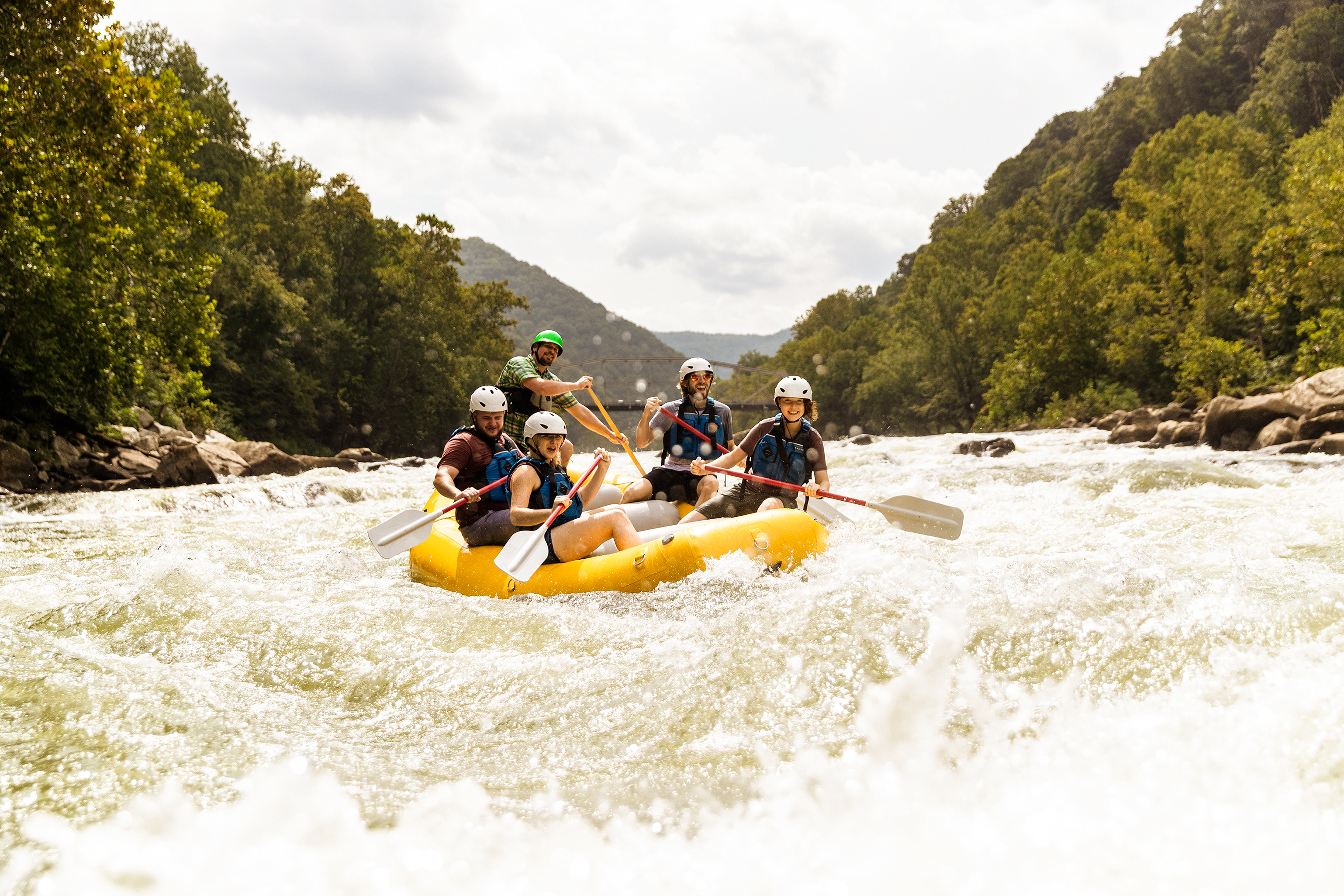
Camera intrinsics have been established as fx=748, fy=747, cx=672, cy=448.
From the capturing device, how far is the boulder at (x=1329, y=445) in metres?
9.82

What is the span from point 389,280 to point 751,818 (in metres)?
32.2

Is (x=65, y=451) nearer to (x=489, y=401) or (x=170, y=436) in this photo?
(x=170, y=436)

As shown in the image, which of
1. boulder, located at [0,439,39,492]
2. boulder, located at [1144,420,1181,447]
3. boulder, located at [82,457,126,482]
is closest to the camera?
boulder, located at [0,439,39,492]

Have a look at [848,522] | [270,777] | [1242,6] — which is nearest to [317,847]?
[270,777]

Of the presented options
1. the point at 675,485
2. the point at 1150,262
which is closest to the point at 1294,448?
the point at 675,485

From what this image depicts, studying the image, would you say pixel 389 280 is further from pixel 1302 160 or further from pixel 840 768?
pixel 840 768

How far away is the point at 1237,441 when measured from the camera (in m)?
12.4

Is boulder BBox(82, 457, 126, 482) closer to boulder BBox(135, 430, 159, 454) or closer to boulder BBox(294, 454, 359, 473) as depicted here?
boulder BBox(135, 430, 159, 454)

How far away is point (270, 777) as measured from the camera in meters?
2.10

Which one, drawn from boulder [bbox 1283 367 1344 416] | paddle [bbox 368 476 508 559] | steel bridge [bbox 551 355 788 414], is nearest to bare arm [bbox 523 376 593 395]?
steel bridge [bbox 551 355 788 414]

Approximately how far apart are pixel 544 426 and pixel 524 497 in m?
0.46

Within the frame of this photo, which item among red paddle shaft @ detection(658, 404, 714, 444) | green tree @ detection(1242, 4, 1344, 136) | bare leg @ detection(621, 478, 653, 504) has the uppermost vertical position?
green tree @ detection(1242, 4, 1344, 136)

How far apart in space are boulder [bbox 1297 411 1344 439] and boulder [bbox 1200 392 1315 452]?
3.00ft

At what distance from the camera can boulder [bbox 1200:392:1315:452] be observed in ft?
39.6
